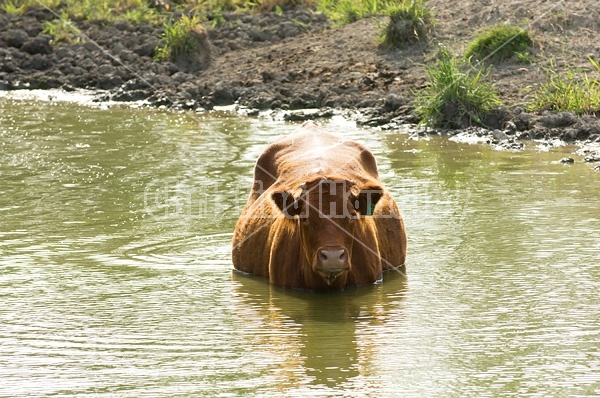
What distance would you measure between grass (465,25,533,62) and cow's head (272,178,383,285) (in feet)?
33.4

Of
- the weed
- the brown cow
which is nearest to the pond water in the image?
the brown cow

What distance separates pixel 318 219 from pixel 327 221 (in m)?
0.07

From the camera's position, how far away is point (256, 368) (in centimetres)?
791

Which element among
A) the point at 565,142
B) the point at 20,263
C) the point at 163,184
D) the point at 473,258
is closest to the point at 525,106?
the point at 565,142

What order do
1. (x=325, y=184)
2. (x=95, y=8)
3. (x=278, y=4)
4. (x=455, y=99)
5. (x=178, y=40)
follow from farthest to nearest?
(x=278, y=4), (x=95, y=8), (x=178, y=40), (x=455, y=99), (x=325, y=184)

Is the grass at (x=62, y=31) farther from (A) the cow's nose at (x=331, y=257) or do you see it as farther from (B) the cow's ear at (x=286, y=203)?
(A) the cow's nose at (x=331, y=257)

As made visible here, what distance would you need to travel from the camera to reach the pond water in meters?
7.73

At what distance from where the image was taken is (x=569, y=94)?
17266 mm

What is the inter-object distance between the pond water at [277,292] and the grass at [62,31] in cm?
895

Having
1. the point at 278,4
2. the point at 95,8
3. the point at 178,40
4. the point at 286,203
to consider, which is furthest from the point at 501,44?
the point at 286,203

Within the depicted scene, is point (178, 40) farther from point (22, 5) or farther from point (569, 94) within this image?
point (569, 94)

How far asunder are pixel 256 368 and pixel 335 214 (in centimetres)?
173

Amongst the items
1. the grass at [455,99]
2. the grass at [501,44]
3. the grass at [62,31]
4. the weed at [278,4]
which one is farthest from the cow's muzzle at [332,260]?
the weed at [278,4]

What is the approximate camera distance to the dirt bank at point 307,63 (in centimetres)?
1858
